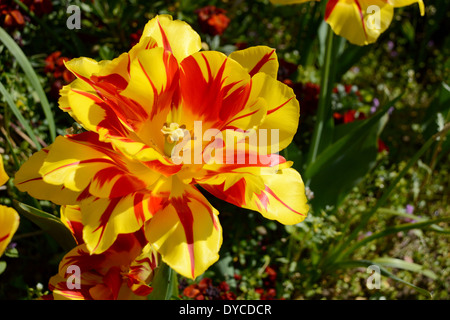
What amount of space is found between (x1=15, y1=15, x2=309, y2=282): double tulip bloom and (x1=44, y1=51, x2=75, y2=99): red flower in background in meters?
0.74

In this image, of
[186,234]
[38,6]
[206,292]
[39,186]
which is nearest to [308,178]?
[206,292]

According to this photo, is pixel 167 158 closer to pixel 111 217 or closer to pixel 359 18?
pixel 111 217

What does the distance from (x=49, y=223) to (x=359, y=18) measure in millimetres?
807

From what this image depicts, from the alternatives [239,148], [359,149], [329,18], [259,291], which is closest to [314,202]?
[359,149]

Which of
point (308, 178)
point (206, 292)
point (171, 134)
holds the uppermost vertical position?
point (171, 134)

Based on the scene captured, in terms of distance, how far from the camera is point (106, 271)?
95cm

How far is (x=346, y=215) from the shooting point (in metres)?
1.81

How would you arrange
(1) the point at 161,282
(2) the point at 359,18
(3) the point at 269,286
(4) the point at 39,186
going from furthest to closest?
(3) the point at 269,286
(2) the point at 359,18
(1) the point at 161,282
(4) the point at 39,186

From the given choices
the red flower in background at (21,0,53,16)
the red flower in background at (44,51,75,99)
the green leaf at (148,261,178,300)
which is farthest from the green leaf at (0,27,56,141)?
the green leaf at (148,261,178,300)

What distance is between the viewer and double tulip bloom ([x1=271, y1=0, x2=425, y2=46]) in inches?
→ 40.8

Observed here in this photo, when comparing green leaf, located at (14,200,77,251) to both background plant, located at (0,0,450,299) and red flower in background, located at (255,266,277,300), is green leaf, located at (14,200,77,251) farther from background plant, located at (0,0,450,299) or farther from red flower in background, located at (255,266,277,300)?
red flower in background, located at (255,266,277,300)

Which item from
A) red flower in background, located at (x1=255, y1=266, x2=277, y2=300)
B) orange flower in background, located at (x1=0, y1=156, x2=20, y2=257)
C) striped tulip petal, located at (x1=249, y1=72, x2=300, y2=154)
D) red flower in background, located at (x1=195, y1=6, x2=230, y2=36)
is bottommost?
red flower in background, located at (x1=255, y1=266, x2=277, y2=300)
